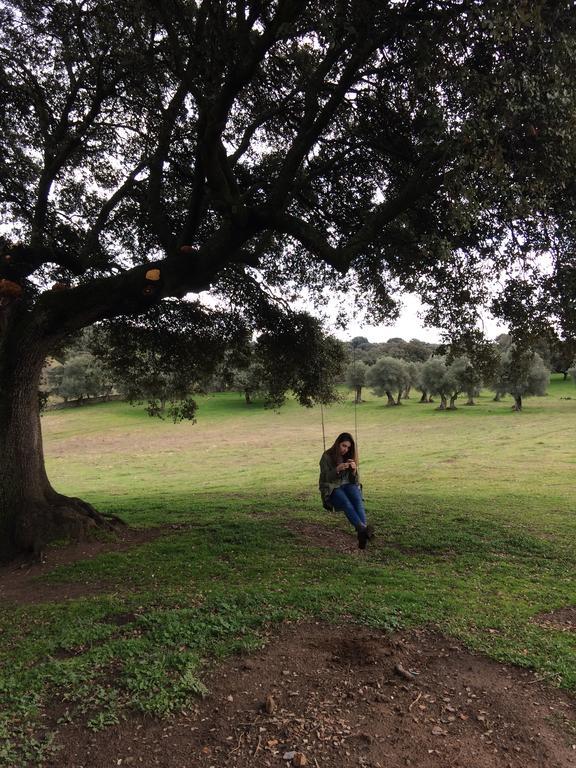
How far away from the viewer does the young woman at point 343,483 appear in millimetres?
7871

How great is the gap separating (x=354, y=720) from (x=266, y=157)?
10.1 metres

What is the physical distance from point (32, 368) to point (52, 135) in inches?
177

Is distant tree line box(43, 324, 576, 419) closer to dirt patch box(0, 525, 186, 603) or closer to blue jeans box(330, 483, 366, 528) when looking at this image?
blue jeans box(330, 483, 366, 528)

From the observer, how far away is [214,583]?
249 inches

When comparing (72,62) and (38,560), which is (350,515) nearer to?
(38,560)

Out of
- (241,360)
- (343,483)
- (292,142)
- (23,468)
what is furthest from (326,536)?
(292,142)

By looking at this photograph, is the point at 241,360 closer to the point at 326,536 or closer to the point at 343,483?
the point at 326,536

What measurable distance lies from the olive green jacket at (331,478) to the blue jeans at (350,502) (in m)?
0.07

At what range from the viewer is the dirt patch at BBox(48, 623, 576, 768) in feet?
10.8

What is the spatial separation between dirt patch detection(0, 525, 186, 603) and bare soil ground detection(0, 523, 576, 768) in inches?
103

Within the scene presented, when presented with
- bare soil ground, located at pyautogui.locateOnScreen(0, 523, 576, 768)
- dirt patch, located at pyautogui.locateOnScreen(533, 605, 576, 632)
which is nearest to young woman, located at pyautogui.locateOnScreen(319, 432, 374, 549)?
dirt patch, located at pyautogui.locateOnScreen(533, 605, 576, 632)

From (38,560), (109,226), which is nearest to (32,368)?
(38,560)

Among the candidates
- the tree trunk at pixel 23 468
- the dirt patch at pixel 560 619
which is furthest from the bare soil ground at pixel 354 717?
the tree trunk at pixel 23 468

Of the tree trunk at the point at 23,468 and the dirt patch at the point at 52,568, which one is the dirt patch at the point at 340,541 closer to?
the dirt patch at the point at 52,568
